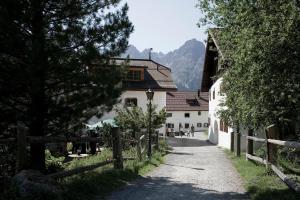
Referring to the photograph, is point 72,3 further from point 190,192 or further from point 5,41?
point 190,192

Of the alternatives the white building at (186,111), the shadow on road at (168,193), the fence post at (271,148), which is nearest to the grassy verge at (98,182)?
the shadow on road at (168,193)

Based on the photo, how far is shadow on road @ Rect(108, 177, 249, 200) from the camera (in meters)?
9.34

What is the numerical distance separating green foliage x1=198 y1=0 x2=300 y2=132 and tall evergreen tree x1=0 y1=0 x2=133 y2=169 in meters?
3.77

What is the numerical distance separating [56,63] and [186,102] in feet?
213

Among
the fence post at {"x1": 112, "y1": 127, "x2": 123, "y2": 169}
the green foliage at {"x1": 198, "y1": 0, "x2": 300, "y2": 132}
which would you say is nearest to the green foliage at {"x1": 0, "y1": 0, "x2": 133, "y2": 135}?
the fence post at {"x1": 112, "y1": 127, "x2": 123, "y2": 169}

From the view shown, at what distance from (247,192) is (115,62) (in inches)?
170

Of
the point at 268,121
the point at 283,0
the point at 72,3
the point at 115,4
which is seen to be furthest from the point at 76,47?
the point at 268,121

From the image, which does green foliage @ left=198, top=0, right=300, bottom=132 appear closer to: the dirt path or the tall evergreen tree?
the dirt path

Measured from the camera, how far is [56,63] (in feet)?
28.4

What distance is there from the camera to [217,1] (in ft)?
55.5

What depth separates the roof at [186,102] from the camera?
71062mm

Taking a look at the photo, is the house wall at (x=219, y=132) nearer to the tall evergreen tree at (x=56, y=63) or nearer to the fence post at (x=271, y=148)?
the fence post at (x=271, y=148)

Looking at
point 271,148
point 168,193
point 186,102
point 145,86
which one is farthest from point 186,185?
point 186,102

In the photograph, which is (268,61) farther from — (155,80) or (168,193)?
(155,80)
